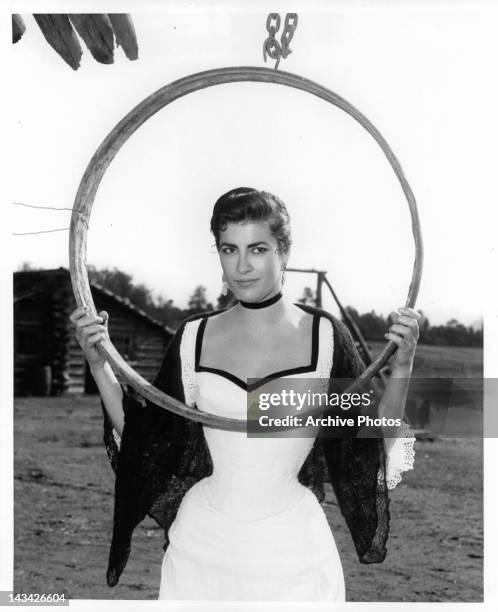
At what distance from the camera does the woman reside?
1.95 metres

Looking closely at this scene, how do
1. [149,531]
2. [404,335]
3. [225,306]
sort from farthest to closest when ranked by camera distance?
[149,531], [225,306], [404,335]

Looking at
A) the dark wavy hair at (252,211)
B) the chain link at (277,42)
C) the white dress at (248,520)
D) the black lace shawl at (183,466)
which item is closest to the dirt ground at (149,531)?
the black lace shawl at (183,466)

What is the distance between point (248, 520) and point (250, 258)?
2.19 feet

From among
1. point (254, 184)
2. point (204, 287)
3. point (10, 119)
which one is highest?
point (10, 119)

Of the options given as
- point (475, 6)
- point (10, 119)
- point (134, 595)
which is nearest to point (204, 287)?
point (10, 119)

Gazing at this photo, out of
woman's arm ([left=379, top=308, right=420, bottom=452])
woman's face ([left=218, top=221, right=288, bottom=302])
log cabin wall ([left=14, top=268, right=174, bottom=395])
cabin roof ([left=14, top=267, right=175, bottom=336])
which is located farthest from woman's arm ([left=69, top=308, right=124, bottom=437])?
log cabin wall ([left=14, top=268, right=174, bottom=395])

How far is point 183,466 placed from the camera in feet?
6.84

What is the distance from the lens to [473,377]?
273cm

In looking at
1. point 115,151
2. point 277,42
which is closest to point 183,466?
point 115,151

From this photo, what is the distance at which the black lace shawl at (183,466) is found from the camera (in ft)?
6.61

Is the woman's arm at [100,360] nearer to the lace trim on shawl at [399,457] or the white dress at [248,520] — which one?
the white dress at [248,520]

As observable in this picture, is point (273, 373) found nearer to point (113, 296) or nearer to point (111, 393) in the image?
point (111, 393)

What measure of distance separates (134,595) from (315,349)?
194cm

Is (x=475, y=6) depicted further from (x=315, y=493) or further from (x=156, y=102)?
(x=315, y=493)
